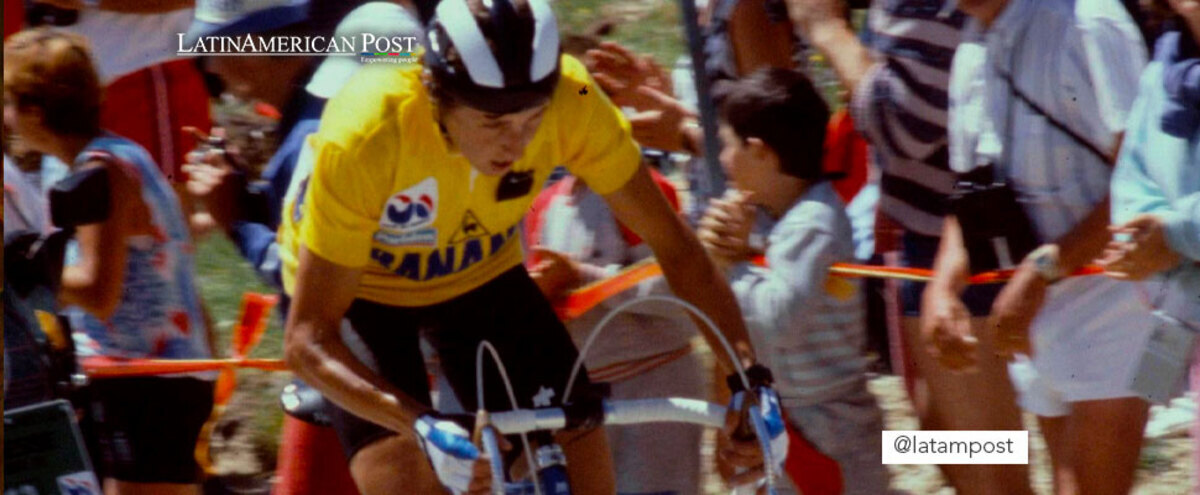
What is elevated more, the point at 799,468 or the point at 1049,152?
the point at 1049,152

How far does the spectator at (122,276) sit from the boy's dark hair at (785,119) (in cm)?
138

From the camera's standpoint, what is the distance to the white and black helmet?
10.4 feet

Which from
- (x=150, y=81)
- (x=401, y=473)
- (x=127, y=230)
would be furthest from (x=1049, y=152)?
(x=150, y=81)

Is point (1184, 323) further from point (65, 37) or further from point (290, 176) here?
point (65, 37)

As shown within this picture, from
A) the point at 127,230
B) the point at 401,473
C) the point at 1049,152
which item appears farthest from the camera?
the point at 127,230

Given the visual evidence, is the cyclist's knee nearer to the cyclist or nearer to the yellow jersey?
the cyclist

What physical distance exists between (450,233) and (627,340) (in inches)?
24.3

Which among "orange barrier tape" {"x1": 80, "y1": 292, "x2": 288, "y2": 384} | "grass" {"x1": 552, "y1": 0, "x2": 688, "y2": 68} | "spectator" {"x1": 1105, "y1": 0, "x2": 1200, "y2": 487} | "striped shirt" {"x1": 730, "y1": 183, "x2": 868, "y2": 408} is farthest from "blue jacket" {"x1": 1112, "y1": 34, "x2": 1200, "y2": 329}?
"orange barrier tape" {"x1": 80, "y1": 292, "x2": 288, "y2": 384}

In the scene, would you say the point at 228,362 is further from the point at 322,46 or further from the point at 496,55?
the point at 496,55

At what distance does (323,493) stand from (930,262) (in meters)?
1.52

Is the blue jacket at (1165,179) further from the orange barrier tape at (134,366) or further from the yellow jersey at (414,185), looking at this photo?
the orange barrier tape at (134,366)

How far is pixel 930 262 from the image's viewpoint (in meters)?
4.21

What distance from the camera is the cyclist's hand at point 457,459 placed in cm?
291

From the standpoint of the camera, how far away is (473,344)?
3775mm
